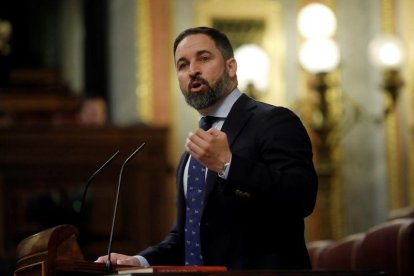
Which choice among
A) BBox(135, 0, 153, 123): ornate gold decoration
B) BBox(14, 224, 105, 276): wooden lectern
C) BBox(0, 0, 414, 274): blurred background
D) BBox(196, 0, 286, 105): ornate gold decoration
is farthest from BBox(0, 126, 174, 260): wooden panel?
BBox(14, 224, 105, 276): wooden lectern

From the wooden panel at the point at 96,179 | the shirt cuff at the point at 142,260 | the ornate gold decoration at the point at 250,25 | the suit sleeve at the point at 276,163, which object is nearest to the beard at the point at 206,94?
the suit sleeve at the point at 276,163

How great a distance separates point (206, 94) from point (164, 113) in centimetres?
574

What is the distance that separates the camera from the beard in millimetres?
2963

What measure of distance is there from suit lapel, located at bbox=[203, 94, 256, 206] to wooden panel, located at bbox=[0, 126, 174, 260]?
4.70 metres

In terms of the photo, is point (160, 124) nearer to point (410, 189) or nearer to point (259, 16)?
point (259, 16)

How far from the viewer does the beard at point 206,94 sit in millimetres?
2963

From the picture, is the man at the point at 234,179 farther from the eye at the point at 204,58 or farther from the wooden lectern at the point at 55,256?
the wooden lectern at the point at 55,256

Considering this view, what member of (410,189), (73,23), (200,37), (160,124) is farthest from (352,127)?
(200,37)

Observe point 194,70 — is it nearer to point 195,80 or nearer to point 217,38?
point 195,80

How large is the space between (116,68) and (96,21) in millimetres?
643

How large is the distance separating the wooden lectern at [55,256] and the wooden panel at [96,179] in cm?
483

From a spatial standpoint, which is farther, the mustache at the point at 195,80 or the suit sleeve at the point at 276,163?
the mustache at the point at 195,80

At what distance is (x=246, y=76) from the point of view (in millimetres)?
7191

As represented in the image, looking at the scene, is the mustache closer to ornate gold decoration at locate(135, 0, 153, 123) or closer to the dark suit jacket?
the dark suit jacket
